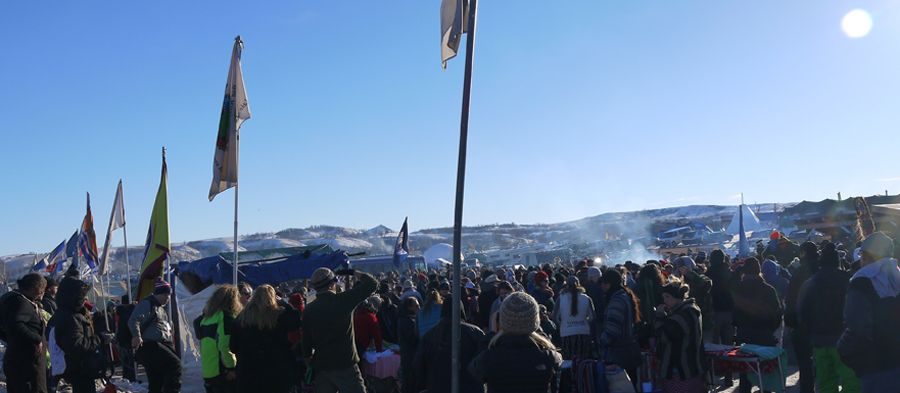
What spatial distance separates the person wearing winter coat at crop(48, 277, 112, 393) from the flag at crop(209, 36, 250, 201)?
229 cm

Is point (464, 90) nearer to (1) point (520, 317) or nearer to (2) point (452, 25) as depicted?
(2) point (452, 25)

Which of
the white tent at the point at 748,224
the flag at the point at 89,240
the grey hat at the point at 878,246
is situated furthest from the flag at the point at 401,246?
the white tent at the point at 748,224

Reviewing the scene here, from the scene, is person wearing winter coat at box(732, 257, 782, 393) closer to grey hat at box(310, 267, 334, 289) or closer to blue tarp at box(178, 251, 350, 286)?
grey hat at box(310, 267, 334, 289)

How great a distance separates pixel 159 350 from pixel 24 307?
4.46ft

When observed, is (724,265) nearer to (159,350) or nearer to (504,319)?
(504,319)

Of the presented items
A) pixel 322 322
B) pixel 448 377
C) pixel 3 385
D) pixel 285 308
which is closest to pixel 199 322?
pixel 285 308

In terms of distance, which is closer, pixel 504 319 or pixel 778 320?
pixel 504 319

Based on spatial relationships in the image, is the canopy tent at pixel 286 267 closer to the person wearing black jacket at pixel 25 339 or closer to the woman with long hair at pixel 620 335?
the person wearing black jacket at pixel 25 339

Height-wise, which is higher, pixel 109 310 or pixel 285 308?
pixel 285 308

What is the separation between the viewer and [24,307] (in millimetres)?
6004

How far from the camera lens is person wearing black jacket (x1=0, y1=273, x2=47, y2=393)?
5.99 meters

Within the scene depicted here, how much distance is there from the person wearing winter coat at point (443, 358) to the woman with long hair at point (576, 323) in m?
1.99

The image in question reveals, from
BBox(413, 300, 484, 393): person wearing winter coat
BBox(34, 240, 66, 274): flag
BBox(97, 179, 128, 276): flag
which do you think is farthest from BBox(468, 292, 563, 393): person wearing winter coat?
BBox(34, 240, 66, 274): flag

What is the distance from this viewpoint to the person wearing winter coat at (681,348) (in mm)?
5191
